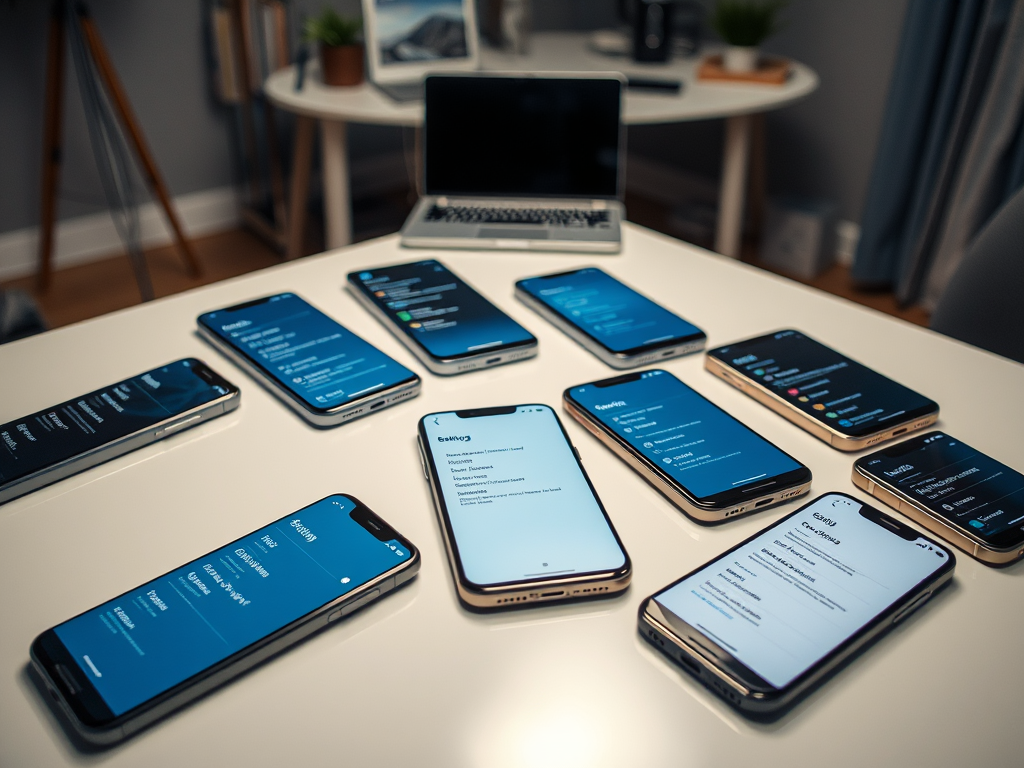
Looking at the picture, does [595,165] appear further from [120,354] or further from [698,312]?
[120,354]

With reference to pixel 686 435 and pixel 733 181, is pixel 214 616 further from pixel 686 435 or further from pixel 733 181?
pixel 733 181

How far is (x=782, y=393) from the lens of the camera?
0.83m

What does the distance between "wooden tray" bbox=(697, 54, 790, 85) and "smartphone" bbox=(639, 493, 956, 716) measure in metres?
1.96

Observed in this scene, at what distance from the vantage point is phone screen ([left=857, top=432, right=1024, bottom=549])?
662 millimetres

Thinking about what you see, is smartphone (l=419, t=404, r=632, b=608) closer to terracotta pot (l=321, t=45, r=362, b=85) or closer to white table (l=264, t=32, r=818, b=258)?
white table (l=264, t=32, r=818, b=258)

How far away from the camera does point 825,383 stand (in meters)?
0.85

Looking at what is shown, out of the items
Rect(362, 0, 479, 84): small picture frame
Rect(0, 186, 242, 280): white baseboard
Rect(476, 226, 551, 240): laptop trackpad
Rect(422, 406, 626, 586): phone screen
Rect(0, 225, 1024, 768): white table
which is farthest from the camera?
Rect(0, 186, 242, 280): white baseboard

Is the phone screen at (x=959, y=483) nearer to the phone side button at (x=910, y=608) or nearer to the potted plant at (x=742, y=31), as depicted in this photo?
the phone side button at (x=910, y=608)

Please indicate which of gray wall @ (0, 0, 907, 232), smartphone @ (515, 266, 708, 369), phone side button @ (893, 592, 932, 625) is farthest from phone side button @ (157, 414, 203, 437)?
gray wall @ (0, 0, 907, 232)

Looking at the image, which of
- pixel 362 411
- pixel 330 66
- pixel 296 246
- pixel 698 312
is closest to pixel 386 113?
pixel 330 66

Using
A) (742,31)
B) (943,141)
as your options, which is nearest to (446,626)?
(742,31)

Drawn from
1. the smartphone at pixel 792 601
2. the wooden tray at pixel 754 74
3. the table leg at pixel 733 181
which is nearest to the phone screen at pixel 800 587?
the smartphone at pixel 792 601

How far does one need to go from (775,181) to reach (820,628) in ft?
9.21

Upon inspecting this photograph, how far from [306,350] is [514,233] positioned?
0.44m
